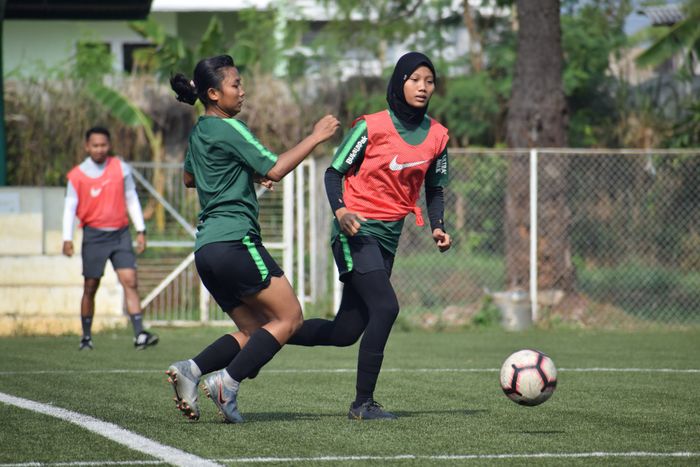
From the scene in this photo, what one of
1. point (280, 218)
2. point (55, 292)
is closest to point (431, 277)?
point (280, 218)

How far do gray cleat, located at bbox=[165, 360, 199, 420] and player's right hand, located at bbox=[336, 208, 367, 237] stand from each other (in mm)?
1105

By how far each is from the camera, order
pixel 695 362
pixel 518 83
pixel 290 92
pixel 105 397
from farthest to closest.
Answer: pixel 290 92
pixel 518 83
pixel 695 362
pixel 105 397

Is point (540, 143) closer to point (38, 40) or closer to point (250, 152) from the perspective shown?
point (250, 152)

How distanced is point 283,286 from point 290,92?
1540 cm

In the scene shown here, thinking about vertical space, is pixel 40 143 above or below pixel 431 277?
above

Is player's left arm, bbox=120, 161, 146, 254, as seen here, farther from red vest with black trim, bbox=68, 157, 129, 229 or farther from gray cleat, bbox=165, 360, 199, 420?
gray cleat, bbox=165, 360, 199, 420

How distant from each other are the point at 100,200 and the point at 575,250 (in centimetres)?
678

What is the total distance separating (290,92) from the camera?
2164 cm

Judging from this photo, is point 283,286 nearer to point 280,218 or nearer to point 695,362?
point 695,362

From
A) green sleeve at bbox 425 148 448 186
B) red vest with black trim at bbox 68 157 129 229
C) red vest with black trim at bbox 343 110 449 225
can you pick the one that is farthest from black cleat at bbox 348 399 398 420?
red vest with black trim at bbox 68 157 129 229

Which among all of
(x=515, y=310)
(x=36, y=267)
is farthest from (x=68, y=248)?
(x=515, y=310)

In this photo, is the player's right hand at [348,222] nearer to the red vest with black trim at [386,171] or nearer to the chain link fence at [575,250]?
the red vest with black trim at [386,171]

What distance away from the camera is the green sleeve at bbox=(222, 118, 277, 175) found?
630 centimetres

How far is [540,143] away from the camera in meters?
17.0
